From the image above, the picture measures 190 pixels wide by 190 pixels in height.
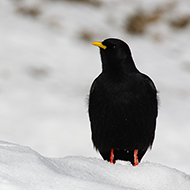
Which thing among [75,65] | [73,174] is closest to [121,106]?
[73,174]

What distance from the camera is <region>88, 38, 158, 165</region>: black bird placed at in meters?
4.81

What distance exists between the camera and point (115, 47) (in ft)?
16.8

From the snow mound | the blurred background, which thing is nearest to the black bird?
the snow mound

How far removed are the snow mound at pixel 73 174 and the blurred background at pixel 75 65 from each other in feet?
18.1

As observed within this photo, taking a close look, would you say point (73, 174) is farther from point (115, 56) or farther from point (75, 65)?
point (75, 65)

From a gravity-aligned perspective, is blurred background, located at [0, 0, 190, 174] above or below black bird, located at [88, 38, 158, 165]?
above

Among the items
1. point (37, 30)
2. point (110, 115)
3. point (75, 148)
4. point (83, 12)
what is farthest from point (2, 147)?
point (83, 12)

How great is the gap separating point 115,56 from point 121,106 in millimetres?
624

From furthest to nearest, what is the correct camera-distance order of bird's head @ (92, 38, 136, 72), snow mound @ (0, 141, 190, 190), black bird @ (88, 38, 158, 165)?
bird's head @ (92, 38, 136, 72) < black bird @ (88, 38, 158, 165) < snow mound @ (0, 141, 190, 190)

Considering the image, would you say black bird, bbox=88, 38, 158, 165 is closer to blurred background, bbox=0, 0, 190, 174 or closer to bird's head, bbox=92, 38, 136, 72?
bird's head, bbox=92, 38, 136, 72

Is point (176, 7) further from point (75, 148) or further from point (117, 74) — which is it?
point (117, 74)

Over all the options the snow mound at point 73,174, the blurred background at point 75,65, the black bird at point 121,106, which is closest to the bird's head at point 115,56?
the black bird at point 121,106

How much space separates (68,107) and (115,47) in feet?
20.3

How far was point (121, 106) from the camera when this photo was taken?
4785 mm
